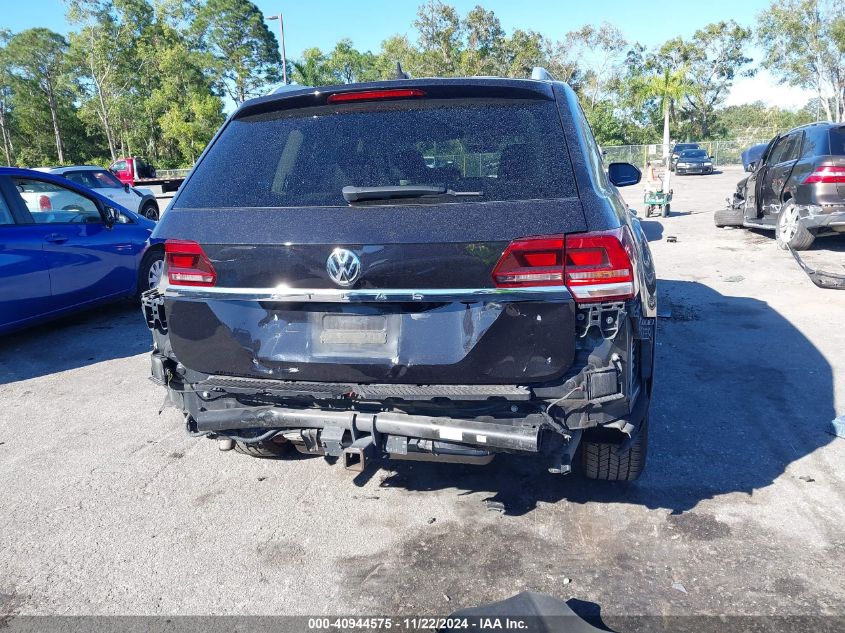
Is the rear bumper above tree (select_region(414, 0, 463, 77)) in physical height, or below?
below

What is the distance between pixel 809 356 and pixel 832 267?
4.06m

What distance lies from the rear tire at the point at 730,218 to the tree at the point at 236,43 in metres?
53.7

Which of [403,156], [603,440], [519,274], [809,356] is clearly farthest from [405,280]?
[809,356]

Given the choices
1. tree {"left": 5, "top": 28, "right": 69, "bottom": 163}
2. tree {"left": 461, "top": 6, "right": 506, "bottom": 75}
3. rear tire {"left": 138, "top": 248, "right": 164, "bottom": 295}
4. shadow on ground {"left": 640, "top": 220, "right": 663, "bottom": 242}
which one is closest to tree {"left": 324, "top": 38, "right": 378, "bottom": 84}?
tree {"left": 461, "top": 6, "right": 506, "bottom": 75}

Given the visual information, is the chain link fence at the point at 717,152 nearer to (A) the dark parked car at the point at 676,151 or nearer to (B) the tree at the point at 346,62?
(A) the dark parked car at the point at 676,151

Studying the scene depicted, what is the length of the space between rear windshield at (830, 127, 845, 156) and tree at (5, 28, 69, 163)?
60.6m

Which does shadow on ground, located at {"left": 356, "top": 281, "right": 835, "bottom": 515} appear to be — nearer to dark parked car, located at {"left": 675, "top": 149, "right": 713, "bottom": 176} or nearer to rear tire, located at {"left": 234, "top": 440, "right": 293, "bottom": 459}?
rear tire, located at {"left": 234, "top": 440, "right": 293, "bottom": 459}

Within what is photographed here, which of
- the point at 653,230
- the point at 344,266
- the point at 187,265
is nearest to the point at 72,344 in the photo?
the point at 187,265

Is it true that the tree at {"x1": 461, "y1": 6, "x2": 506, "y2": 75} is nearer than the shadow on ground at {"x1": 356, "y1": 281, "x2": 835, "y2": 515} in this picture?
No

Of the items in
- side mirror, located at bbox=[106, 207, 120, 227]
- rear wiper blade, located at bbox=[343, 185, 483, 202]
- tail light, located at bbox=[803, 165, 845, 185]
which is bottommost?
side mirror, located at bbox=[106, 207, 120, 227]

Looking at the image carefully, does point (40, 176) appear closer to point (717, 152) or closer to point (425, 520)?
point (425, 520)

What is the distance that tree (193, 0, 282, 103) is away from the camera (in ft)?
193

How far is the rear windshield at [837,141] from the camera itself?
880 centimetres

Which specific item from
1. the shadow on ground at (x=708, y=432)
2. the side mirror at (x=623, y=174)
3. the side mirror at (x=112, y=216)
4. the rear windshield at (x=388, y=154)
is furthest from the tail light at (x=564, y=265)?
the side mirror at (x=112, y=216)
